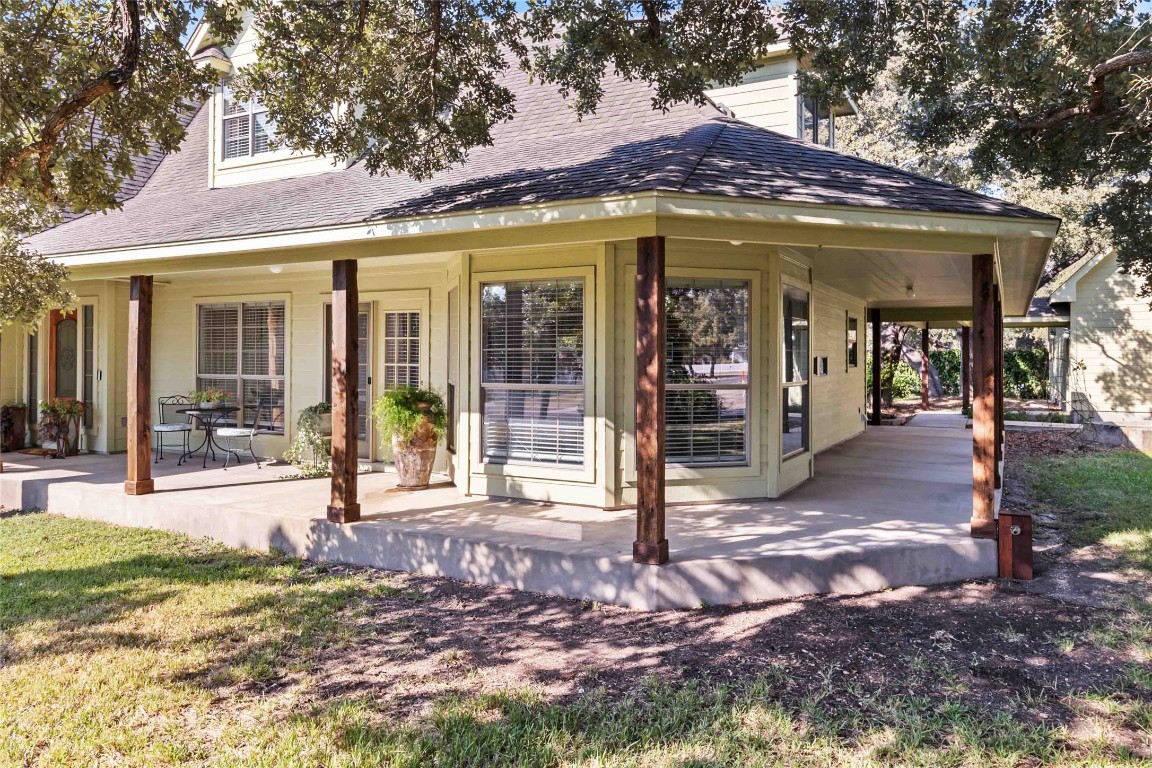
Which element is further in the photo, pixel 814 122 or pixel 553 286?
pixel 814 122

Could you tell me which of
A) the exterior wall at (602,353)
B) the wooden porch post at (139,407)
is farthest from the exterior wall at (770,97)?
the wooden porch post at (139,407)

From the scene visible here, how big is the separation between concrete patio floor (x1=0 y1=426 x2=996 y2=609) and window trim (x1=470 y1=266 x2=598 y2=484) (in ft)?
1.09

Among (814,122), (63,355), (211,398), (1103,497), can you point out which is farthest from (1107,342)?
(63,355)

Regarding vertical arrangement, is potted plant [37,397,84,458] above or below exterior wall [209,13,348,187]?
below

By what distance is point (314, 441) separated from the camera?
8.90m

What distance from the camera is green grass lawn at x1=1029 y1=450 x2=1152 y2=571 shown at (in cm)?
649

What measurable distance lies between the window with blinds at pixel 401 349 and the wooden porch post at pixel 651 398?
456 cm

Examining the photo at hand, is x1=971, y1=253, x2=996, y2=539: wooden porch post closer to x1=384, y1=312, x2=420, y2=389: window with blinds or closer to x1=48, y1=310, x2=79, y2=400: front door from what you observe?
x1=384, y1=312, x2=420, y2=389: window with blinds

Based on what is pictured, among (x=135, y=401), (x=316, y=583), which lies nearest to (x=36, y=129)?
(x=135, y=401)

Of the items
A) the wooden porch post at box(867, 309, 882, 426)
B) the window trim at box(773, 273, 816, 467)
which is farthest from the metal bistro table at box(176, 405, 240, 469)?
the wooden porch post at box(867, 309, 882, 426)

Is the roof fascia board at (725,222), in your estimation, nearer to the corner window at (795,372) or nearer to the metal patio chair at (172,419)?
the corner window at (795,372)

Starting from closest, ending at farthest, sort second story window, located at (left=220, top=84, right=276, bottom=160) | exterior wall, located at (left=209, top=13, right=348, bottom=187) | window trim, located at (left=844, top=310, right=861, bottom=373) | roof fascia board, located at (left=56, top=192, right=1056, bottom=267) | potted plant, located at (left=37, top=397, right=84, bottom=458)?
roof fascia board, located at (left=56, top=192, right=1056, bottom=267)
exterior wall, located at (left=209, top=13, right=348, bottom=187)
second story window, located at (left=220, top=84, right=276, bottom=160)
potted plant, located at (left=37, top=397, right=84, bottom=458)
window trim, located at (left=844, top=310, right=861, bottom=373)

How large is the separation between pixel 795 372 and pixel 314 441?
557 cm

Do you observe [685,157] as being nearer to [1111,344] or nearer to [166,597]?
[166,597]
